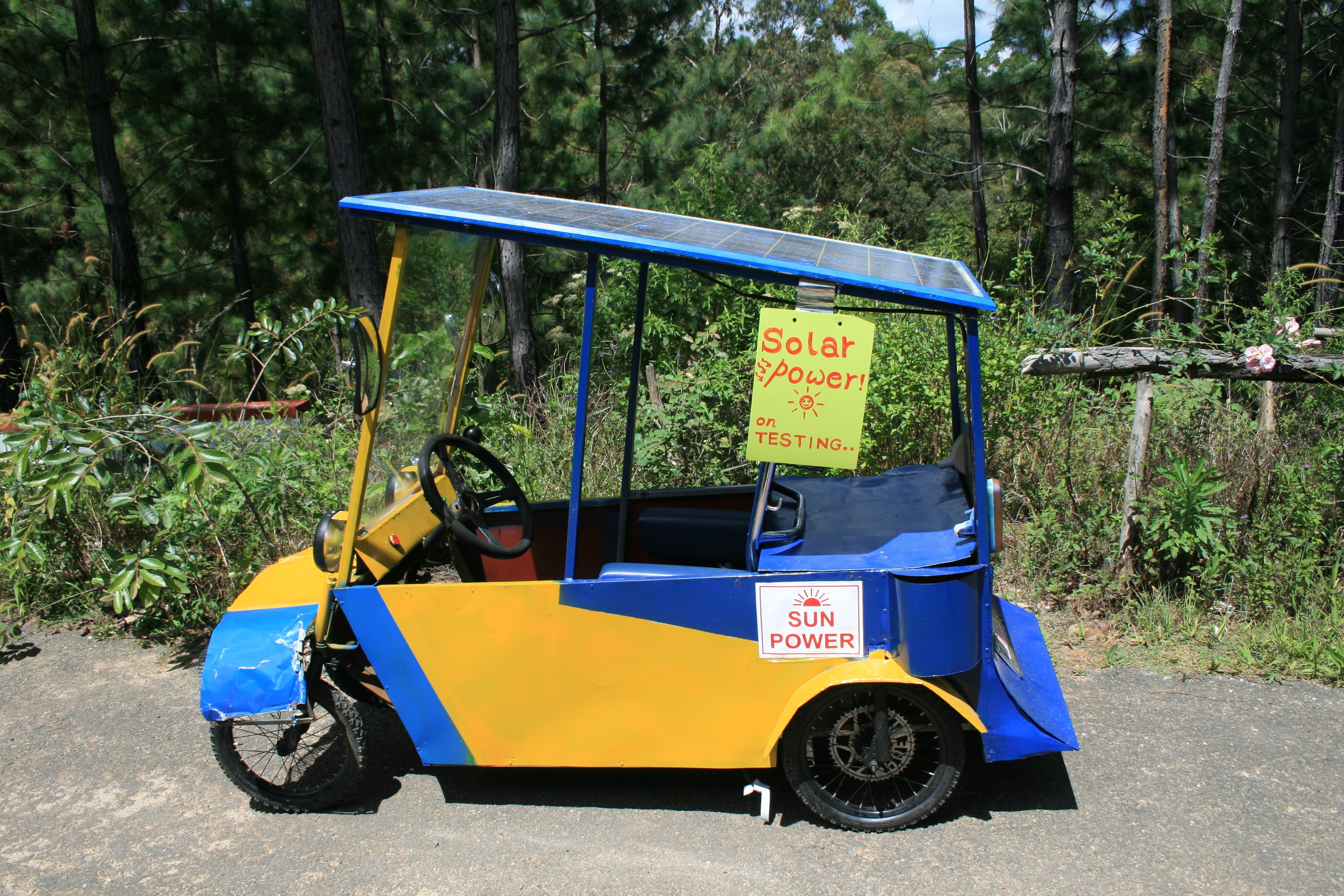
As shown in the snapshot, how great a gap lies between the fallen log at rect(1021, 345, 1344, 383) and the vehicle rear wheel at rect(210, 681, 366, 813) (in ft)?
11.5

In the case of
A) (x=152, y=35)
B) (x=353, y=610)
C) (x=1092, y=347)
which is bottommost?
(x=353, y=610)

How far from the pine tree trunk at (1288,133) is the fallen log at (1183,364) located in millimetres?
8150

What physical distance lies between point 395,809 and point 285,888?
46cm

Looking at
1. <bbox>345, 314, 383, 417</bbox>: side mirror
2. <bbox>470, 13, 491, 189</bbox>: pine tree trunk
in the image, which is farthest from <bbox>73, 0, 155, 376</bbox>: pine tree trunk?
<bbox>345, 314, 383, 417</bbox>: side mirror

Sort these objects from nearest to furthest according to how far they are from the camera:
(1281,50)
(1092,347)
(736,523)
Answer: (736,523)
(1092,347)
(1281,50)

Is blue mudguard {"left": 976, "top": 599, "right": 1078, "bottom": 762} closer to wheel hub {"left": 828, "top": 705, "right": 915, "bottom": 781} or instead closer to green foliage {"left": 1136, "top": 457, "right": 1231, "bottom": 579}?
wheel hub {"left": 828, "top": 705, "right": 915, "bottom": 781}

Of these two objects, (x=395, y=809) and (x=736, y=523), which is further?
(x=736, y=523)

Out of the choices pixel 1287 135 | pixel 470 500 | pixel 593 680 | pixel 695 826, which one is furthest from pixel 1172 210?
pixel 593 680

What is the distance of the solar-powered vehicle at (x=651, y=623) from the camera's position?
8.44 ft

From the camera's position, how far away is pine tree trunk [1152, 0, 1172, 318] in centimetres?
1090

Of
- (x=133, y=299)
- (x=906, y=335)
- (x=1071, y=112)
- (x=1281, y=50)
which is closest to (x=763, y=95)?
(x=1281, y=50)

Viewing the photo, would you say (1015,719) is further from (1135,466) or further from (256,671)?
(256,671)

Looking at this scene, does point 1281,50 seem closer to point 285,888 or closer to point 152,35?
point 152,35

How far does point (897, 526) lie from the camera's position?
9.95 ft
